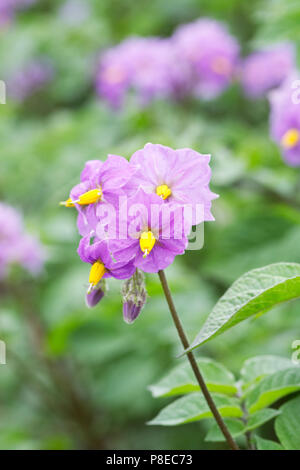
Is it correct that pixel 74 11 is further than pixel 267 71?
Yes

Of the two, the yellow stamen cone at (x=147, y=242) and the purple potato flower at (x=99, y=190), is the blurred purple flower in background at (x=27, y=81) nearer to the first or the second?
the purple potato flower at (x=99, y=190)

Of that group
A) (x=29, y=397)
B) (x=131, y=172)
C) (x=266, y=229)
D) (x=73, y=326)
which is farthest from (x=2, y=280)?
(x=131, y=172)

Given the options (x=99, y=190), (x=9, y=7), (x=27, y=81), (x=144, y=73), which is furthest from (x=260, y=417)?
(x=9, y=7)

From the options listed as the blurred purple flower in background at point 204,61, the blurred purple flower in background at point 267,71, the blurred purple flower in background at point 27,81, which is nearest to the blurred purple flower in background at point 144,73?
the blurred purple flower in background at point 204,61

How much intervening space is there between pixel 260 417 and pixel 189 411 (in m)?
0.11

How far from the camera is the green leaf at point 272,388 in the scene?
0.84 meters

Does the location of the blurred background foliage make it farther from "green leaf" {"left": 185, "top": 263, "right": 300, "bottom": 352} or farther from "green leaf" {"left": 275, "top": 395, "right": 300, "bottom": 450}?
"green leaf" {"left": 185, "top": 263, "right": 300, "bottom": 352}

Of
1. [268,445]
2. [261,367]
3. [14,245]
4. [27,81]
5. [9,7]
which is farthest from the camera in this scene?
[9,7]

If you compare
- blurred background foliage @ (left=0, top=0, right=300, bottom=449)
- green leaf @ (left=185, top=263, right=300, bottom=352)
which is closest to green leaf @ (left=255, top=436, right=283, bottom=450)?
green leaf @ (left=185, top=263, right=300, bottom=352)

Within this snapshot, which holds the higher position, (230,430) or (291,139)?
(291,139)

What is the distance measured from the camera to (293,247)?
1553mm

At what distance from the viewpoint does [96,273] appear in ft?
2.50

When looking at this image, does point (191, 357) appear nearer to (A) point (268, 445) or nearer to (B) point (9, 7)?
(A) point (268, 445)

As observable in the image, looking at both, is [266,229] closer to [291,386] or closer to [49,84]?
[291,386]
